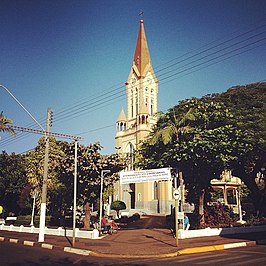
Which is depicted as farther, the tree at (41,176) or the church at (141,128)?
the church at (141,128)

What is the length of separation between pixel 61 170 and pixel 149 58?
48.4 meters

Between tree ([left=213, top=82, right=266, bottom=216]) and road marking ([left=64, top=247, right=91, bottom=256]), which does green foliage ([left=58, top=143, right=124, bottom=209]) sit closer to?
road marking ([left=64, top=247, right=91, bottom=256])

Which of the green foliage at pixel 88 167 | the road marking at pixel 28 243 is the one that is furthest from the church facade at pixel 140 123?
the road marking at pixel 28 243

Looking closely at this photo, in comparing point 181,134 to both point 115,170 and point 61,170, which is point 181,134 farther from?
point 61,170

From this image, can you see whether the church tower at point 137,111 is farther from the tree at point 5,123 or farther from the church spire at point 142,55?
the tree at point 5,123

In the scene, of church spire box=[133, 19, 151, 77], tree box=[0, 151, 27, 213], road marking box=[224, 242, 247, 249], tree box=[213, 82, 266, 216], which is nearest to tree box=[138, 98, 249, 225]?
tree box=[213, 82, 266, 216]

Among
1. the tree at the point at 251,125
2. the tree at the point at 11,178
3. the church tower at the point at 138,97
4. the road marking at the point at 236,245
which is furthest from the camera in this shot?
the church tower at the point at 138,97

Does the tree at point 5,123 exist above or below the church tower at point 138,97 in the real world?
below

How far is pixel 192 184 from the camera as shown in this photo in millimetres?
24859

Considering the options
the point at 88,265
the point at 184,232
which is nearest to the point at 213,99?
the point at 184,232

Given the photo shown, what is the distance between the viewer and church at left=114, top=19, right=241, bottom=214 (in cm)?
5319

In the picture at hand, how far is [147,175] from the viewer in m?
20.7

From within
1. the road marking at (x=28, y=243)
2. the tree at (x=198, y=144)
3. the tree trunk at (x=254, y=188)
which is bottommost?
the road marking at (x=28, y=243)

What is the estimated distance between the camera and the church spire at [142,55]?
6600 centimetres
